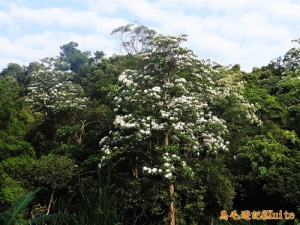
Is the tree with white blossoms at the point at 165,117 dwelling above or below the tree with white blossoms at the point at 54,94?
below

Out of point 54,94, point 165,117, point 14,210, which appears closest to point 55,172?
point 165,117

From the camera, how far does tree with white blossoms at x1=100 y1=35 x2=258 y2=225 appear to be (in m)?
8.92

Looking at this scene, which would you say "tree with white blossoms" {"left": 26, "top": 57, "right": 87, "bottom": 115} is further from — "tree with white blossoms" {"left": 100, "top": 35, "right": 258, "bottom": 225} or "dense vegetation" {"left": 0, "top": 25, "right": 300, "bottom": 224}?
"tree with white blossoms" {"left": 100, "top": 35, "right": 258, "bottom": 225}

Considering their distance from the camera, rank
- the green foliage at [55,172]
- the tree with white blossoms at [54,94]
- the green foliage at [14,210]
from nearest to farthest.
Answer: the green foliage at [14,210] < the green foliage at [55,172] < the tree with white blossoms at [54,94]

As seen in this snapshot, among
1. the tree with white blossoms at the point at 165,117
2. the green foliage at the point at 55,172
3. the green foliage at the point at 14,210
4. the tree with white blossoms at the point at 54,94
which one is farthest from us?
the tree with white blossoms at the point at 54,94

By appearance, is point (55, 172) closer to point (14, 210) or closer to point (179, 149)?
point (179, 149)

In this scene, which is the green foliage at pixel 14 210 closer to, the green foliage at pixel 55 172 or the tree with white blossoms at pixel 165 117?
the tree with white blossoms at pixel 165 117

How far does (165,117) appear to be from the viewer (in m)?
9.02

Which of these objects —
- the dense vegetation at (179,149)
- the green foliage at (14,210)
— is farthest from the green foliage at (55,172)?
the green foliage at (14,210)

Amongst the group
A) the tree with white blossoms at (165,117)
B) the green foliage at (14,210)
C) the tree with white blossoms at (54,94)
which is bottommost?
the green foliage at (14,210)

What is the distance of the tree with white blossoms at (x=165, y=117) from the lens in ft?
29.3

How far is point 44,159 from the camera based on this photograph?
13.6m

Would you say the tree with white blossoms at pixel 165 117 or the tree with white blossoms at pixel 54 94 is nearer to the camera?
the tree with white blossoms at pixel 165 117

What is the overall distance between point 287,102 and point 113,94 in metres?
8.35
